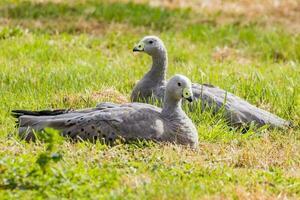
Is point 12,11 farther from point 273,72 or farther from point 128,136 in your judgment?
point 128,136

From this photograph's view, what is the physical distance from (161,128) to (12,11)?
730 cm

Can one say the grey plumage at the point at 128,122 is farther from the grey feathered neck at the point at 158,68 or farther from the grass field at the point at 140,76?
the grey feathered neck at the point at 158,68

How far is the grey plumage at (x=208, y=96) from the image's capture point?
9.34 metres

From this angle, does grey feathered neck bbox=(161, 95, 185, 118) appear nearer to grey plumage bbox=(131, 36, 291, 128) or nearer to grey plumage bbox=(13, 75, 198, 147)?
grey plumage bbox=(13, 75, 198, 147)

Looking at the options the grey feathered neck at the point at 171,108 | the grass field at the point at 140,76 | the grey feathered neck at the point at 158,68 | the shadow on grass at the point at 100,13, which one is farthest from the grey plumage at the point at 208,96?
the shadow on grass at the point at 100,13

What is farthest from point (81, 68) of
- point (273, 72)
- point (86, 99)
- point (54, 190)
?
point (54, 190)

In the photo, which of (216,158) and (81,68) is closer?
(216,158)

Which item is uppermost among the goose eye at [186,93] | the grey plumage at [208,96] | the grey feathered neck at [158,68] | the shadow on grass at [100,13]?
the goose eye at [186,93]

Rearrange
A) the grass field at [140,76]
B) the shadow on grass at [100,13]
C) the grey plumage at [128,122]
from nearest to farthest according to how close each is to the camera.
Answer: the grass field at [140,76] < the grey plumage at [128,122] < the shadow on grass at [100,13]

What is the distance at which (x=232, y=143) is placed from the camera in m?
8.60

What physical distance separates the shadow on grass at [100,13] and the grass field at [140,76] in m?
0.02

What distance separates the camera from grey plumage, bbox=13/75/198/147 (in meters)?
8.08

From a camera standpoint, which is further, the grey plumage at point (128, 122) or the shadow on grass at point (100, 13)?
the shadow on grass at point (100, 13)

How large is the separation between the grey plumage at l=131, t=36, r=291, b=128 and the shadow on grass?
191 inches
